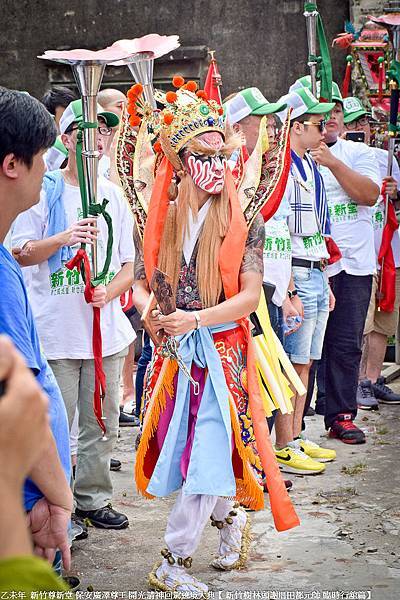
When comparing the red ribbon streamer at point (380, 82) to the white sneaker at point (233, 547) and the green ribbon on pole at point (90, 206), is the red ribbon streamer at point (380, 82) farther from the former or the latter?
the white sneaker at point (233, 547)

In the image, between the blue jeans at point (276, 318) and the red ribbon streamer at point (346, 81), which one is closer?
the blue jeans at point (276, 318)

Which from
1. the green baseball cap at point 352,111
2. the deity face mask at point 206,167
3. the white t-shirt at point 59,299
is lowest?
the white t-shirt at point 59,299

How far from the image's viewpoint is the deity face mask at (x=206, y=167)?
4223mm

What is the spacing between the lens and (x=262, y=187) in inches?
177

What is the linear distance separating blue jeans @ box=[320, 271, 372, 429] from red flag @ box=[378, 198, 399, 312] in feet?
3.27

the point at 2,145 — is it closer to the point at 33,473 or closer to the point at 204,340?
the point at 33,473

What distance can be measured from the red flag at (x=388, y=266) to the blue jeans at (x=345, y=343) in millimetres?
997

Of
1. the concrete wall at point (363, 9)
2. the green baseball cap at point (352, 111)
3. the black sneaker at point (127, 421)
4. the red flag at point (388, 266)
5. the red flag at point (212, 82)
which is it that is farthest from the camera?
the concrete wall at point (363, 9)

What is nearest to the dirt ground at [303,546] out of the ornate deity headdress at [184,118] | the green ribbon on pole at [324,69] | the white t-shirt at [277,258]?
the white t-shirt at [277,258]

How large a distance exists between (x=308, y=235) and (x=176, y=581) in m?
2.66

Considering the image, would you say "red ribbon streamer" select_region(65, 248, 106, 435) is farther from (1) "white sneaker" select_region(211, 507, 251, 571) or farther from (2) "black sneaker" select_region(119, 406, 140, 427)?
(2) "black sneaker" select_region(119, 406, 140, 427)

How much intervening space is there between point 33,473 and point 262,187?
2409 millimetres

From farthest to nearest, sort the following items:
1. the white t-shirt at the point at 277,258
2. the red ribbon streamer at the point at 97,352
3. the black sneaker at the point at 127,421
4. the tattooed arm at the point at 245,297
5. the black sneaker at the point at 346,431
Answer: the black sneaker at the point at 127,421 → the black sneaker at the point at 346,431 → the white t-shirt at the point at 277,258 → the red ribbon streamer at the point at 97,352 → the tattooed arm at the point at 245,297

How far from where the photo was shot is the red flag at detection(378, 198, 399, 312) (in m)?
7.76
